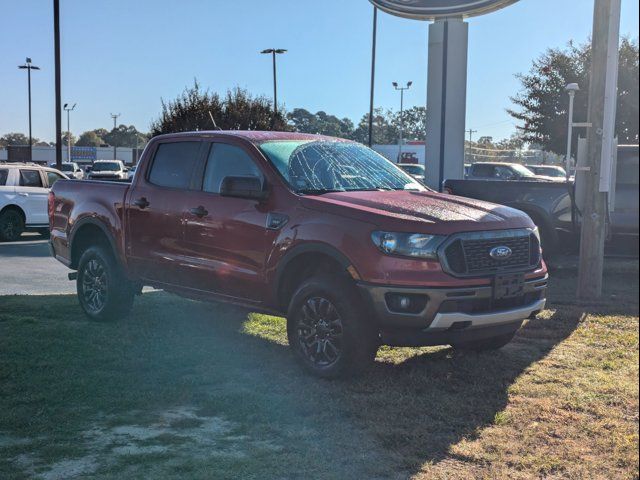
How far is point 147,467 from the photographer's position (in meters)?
3.84

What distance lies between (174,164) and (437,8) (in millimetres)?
7380

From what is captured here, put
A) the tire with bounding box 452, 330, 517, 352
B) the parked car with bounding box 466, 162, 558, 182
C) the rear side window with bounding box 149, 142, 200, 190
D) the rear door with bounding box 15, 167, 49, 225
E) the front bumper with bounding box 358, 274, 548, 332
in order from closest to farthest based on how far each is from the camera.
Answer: the front bumper with bounding box 358, 274, 548, 332 < the tire with bounding box 452, 330, 517, 352 < the rear side window with bounding box 149, 142, 200, 190 < the rear door with bounding box 15, 167, 49, 225 < the parked car with bounding box 466, 162, 558, 182

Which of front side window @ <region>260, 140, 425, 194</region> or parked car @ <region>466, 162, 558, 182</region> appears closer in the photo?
front side window @ <region>260, 140, 425, 194</region>

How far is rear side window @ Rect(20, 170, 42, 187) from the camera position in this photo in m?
16.8

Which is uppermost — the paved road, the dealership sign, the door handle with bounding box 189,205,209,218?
the dealership sign

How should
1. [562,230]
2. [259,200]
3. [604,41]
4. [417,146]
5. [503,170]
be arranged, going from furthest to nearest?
[417,146], [503,170], [562,230], [604,41], [259,200]

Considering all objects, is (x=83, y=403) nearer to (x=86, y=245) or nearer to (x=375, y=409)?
(x=375, y=409)

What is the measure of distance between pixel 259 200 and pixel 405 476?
2907mm

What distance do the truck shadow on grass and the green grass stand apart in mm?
15

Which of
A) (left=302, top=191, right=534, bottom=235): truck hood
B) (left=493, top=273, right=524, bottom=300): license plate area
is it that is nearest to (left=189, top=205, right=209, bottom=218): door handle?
(left=302, top=191, right=534, bottom=235): truck hood

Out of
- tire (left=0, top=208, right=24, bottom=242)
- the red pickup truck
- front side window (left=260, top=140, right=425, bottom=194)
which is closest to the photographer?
the red pickup truck

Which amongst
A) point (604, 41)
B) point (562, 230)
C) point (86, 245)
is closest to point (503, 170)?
point (562, 230)

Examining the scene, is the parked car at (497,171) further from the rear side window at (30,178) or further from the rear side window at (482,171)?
the rear side window at (30,178)

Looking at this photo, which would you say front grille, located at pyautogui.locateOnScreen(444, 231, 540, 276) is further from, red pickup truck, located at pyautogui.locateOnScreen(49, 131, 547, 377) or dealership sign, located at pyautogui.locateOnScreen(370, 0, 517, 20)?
dealership sign, located at pyautogui.locateOnScreen(370, 0, 517, 20)
